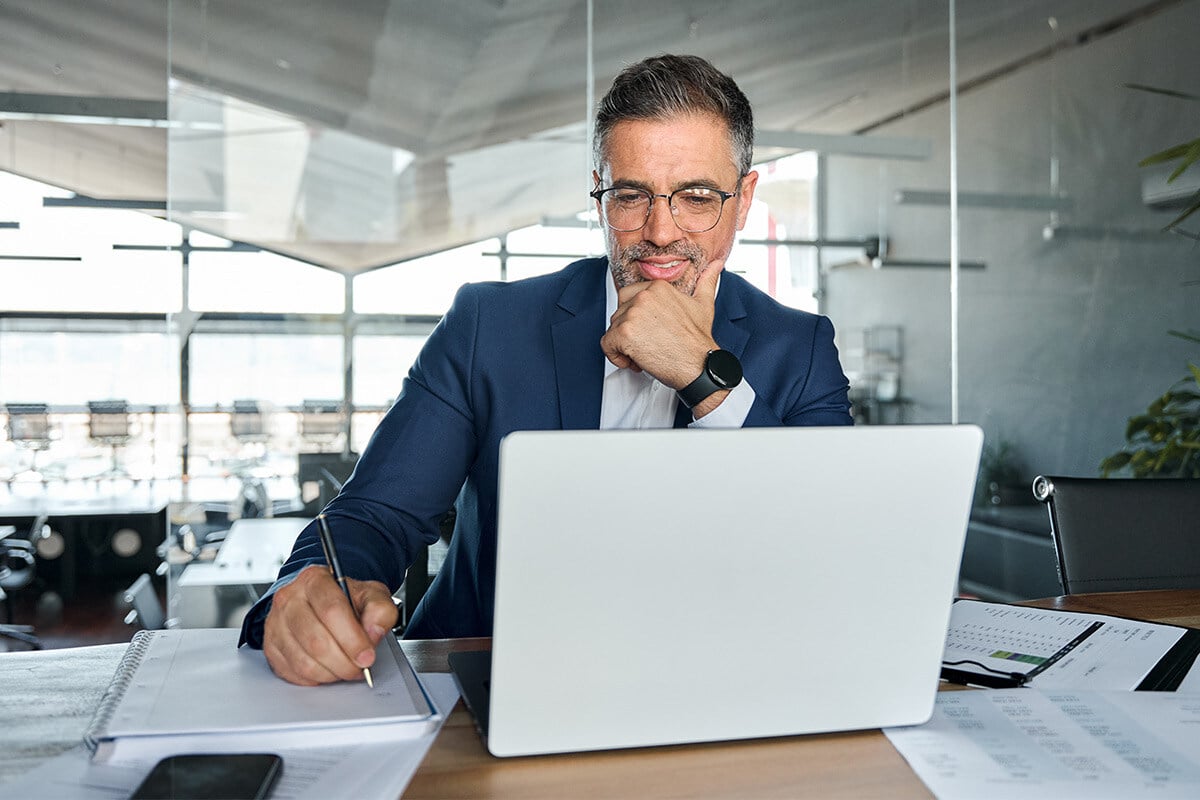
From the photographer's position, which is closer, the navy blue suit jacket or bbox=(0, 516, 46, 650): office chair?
the navy blue suit jacket

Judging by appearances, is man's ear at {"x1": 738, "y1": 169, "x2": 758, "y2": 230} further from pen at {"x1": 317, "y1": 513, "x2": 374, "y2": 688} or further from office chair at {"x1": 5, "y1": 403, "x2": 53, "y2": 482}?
office chair at {"x1": 5, "y1": 403, "x2": 53, "y2": 482}

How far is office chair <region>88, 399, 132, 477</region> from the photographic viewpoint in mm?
8430

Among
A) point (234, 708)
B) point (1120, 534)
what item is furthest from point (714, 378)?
point (1120, 534)

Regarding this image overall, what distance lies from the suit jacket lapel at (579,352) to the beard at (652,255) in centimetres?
7

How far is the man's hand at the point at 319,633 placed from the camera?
0.95 m

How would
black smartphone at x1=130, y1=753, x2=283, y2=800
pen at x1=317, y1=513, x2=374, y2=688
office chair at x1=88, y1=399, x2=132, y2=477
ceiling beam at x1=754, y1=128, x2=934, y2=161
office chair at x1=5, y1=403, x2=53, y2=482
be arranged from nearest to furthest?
black smartphone at x1=130, y1=753, x2=283, y2=800, pen at x1=317, y1=513, x2=374, y2=688, ceiling beam at x1=754, y1=128, x2=934, y2=161, office chair at x1=5, y1=403, x2=53, y2=482, office chair at x1=88, y1=399, x2=132, y2=477

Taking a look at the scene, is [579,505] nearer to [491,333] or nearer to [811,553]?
[811,553]

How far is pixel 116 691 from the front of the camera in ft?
3.07

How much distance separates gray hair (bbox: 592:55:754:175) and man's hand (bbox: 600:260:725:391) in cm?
30

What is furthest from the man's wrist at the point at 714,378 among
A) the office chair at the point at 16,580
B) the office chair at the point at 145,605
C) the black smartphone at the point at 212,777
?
the office chair at the point at 16,580

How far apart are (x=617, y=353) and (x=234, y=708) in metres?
0.73

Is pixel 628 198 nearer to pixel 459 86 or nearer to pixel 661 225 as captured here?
pixel 661 225

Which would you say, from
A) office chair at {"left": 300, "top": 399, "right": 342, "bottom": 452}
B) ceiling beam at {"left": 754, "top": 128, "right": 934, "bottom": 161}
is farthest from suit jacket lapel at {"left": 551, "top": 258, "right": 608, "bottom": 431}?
ceiling beam at {"left": 754, "top": 128, "right": 934, "bottom": 161}

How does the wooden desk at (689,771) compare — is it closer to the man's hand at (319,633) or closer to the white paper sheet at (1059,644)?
the man's hand at (319,633)
